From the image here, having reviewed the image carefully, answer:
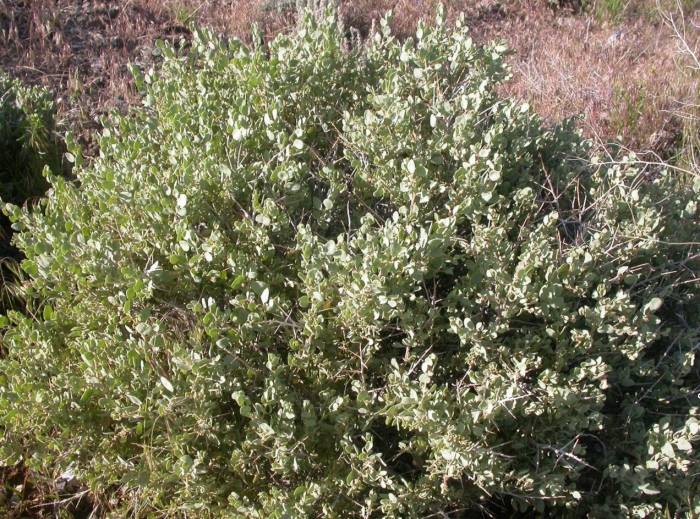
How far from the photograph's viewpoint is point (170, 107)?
2.97 metres

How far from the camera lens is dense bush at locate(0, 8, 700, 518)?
2.31 m

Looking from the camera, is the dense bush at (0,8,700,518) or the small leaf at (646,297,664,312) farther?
the small leaf at (646,297,664,312)

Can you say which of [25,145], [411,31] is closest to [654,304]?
[25,145]

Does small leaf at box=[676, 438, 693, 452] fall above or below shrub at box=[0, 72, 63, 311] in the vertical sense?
below

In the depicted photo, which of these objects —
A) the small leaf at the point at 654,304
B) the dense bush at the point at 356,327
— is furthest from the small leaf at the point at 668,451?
the small leaf at the point at 654,304

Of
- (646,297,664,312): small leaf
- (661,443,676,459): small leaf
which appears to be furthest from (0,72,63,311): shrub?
(661,443,676,459): small leaf

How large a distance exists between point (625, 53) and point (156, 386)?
16.7 ft

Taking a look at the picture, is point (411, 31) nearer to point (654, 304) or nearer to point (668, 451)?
point (654, 304)

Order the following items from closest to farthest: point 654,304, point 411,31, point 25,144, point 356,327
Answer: point 356,327, point 654,304, point 25,144, point 411,31

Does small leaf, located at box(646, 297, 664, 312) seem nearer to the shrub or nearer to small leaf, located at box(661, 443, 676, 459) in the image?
small leaf, located at box(661, 443, 676, 459)

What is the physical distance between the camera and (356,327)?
237 centimetres

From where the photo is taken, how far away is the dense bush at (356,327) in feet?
7.58

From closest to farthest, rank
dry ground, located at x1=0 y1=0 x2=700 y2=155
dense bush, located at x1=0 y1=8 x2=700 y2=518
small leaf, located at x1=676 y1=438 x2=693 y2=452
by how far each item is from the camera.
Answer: dense bush, located at x1=0 y1=8 x2=700 y2=518
small leaf, located at x1=676 y1=438 x2=693 y2=452
dry ground, located at x1=0 y1=0 x2=700 y2=155

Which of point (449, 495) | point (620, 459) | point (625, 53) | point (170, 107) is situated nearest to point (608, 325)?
point (620, 459)
